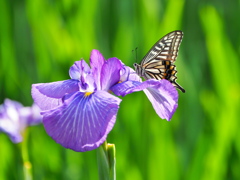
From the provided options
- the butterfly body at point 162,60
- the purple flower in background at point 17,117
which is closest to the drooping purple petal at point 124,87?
the butterfly body at point 162,60

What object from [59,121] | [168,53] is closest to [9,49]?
[168,53]

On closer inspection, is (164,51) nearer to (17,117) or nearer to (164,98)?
(164,98)

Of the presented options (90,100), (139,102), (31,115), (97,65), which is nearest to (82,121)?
(90,100)

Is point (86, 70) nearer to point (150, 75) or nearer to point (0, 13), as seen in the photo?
point (150, 75)

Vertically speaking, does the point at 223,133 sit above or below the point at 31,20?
below

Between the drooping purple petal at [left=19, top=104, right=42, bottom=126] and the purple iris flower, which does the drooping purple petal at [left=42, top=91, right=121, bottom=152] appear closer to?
the purple iris flower

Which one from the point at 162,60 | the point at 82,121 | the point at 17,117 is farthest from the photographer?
the point at 17,117
